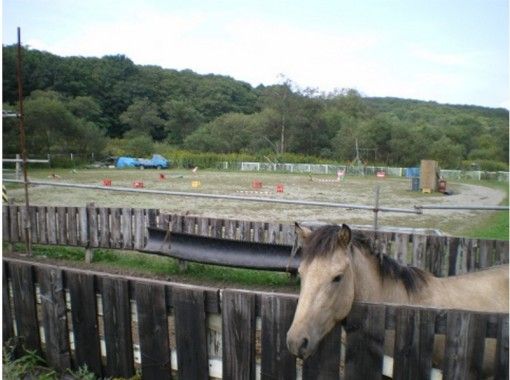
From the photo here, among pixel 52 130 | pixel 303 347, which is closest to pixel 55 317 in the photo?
pixel 303 347

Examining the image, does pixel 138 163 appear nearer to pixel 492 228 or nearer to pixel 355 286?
pixel 492 228

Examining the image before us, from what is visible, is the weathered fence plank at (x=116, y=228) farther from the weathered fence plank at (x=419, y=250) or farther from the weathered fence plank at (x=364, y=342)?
the weathered fence plank at (x=364, y=342)

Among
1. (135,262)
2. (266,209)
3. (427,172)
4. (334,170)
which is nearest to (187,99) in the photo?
(334,170)

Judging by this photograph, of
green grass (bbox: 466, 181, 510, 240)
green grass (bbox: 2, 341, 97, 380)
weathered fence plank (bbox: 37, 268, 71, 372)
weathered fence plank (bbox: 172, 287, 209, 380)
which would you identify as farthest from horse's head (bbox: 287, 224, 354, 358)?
green grass (bbox: 466, 181, 510, 240)

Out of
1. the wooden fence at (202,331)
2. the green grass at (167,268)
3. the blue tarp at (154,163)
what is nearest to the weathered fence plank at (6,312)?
the wooden fence at (202,331)

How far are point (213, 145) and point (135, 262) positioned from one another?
196 feet

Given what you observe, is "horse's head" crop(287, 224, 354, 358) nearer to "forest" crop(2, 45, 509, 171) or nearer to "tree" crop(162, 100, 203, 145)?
"forest" crop(2, 45, 509, 171)

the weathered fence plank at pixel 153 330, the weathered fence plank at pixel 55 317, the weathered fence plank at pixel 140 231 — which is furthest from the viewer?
the weathered fence plank at pixel 140 231

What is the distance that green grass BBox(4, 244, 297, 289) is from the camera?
607 centimetres

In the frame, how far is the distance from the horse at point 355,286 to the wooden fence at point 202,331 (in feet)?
0.51

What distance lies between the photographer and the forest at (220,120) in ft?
137

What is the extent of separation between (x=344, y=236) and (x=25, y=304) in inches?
98.8

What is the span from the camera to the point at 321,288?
2.08 m

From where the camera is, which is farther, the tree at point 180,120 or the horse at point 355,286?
the tree at point 180,120
